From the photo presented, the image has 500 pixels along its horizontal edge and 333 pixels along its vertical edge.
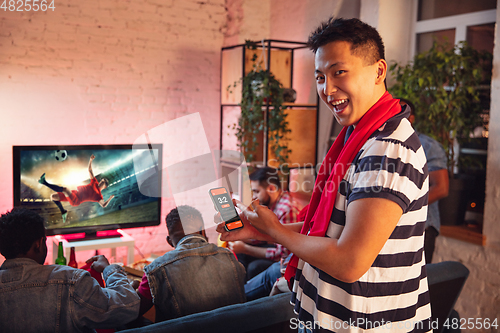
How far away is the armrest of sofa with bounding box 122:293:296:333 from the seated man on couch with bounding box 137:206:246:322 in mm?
294

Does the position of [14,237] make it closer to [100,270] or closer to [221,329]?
[100,270]

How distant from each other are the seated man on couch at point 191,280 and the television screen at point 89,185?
126cm

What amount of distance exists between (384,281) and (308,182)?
9.88 ft

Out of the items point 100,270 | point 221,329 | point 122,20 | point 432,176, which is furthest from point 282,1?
point 221,329

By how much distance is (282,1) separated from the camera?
395 cm

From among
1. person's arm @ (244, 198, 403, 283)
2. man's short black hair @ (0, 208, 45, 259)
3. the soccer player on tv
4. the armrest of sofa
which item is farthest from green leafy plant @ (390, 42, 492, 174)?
man's short black hair @ (0, 208, 45, 259)

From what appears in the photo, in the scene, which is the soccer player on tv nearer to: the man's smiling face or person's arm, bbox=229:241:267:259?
person's arm, bbox=229:241:267:259

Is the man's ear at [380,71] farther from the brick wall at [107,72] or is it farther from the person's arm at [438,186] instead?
the brick wall at [107,72]

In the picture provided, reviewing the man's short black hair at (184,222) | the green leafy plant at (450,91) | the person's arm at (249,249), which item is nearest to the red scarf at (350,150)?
the man's short black hair at (184,222)

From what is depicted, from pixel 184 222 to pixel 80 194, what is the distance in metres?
1.24

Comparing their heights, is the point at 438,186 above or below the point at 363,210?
below

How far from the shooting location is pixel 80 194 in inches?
108

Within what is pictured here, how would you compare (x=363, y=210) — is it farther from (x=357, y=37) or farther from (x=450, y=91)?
(x=450, y=91)

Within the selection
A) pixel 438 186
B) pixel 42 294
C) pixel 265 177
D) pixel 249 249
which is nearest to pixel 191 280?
pixel 42 294
